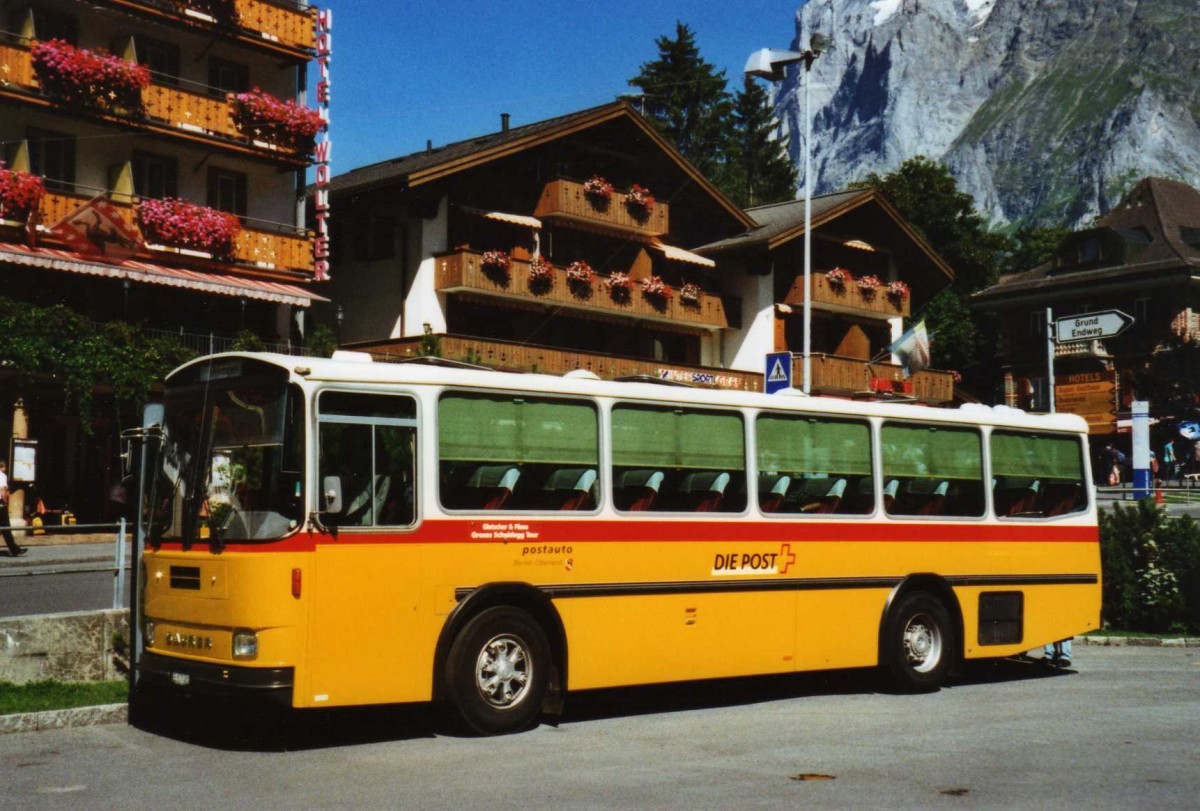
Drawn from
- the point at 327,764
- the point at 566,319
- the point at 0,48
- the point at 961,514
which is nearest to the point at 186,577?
the point at 327,764

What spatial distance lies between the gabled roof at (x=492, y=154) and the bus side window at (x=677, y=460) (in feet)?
81.7

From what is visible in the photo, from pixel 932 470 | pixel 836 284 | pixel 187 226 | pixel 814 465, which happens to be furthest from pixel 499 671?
pixel 836 284

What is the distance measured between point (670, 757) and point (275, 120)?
28.4m

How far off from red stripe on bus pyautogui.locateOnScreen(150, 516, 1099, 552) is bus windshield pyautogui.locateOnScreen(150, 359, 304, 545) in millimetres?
170

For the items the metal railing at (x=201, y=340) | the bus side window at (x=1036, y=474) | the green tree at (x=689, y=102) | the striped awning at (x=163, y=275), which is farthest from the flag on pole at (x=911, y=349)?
the green tree at (x=689, y=102)

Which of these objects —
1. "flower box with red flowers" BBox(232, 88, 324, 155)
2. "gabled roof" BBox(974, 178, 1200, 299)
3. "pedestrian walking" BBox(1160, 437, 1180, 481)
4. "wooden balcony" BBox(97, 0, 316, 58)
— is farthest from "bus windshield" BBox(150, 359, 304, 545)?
"gabled roof" BBox(974, 178, 1200, 299)

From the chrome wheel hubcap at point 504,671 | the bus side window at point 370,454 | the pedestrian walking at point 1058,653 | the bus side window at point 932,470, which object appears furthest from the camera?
the pedestrian walking at point 1058,653

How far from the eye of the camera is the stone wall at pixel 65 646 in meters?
12.1

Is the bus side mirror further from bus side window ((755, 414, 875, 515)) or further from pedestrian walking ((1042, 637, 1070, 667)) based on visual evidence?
pedestrian walking ((1042, 637, 1070, 667))

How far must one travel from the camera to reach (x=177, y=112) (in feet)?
111

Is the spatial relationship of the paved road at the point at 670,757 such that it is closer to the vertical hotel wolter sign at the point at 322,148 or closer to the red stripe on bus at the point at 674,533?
the red stripe on bus at the point at 674,533

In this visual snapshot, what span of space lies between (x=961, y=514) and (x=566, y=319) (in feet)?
93.0

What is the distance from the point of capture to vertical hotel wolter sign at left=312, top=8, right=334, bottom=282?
36656mm

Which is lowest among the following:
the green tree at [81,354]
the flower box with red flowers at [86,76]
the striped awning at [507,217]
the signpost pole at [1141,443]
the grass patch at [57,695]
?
the grass patch at [57,695]
